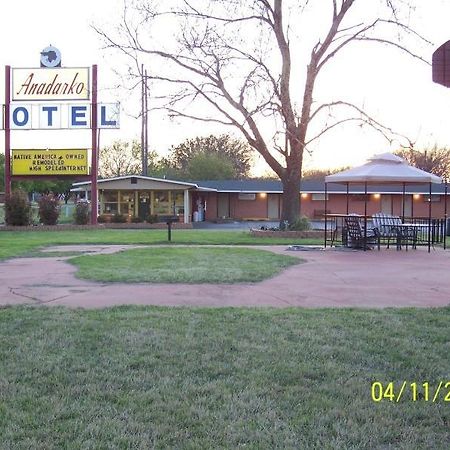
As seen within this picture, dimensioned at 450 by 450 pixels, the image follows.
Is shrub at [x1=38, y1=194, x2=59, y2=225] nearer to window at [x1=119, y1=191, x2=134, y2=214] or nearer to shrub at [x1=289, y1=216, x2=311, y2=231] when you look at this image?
window at [x1=119, y1=191, x2=134, y2=214]

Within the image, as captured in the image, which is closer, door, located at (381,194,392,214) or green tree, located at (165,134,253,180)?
door, located at (381,194,392,214)

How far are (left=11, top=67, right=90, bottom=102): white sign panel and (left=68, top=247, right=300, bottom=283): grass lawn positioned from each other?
1674 cm

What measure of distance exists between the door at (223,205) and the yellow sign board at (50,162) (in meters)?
18.3

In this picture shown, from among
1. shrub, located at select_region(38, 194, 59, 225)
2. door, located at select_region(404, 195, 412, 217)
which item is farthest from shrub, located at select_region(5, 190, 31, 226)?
door, located at select_region(404, 195, 412, 217)

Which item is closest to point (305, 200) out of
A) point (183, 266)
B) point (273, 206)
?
point (273, 206)

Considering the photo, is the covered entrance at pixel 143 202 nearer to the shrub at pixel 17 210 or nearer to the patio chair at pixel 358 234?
the shrub at pixel 17 210

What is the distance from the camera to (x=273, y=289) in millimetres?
9336

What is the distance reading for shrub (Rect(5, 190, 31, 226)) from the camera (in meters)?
29.2

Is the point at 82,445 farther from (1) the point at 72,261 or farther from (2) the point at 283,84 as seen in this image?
(2) the point at 283,84

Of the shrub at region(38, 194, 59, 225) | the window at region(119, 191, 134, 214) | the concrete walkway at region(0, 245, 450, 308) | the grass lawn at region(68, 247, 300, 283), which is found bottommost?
the concrete walkway at region(0, 245, 450, 308)

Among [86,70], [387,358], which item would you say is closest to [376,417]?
[387,358]

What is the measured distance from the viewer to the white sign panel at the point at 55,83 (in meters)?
29.9

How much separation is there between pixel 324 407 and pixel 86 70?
2834cm

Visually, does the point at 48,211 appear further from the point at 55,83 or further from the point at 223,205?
the point at 223,205
